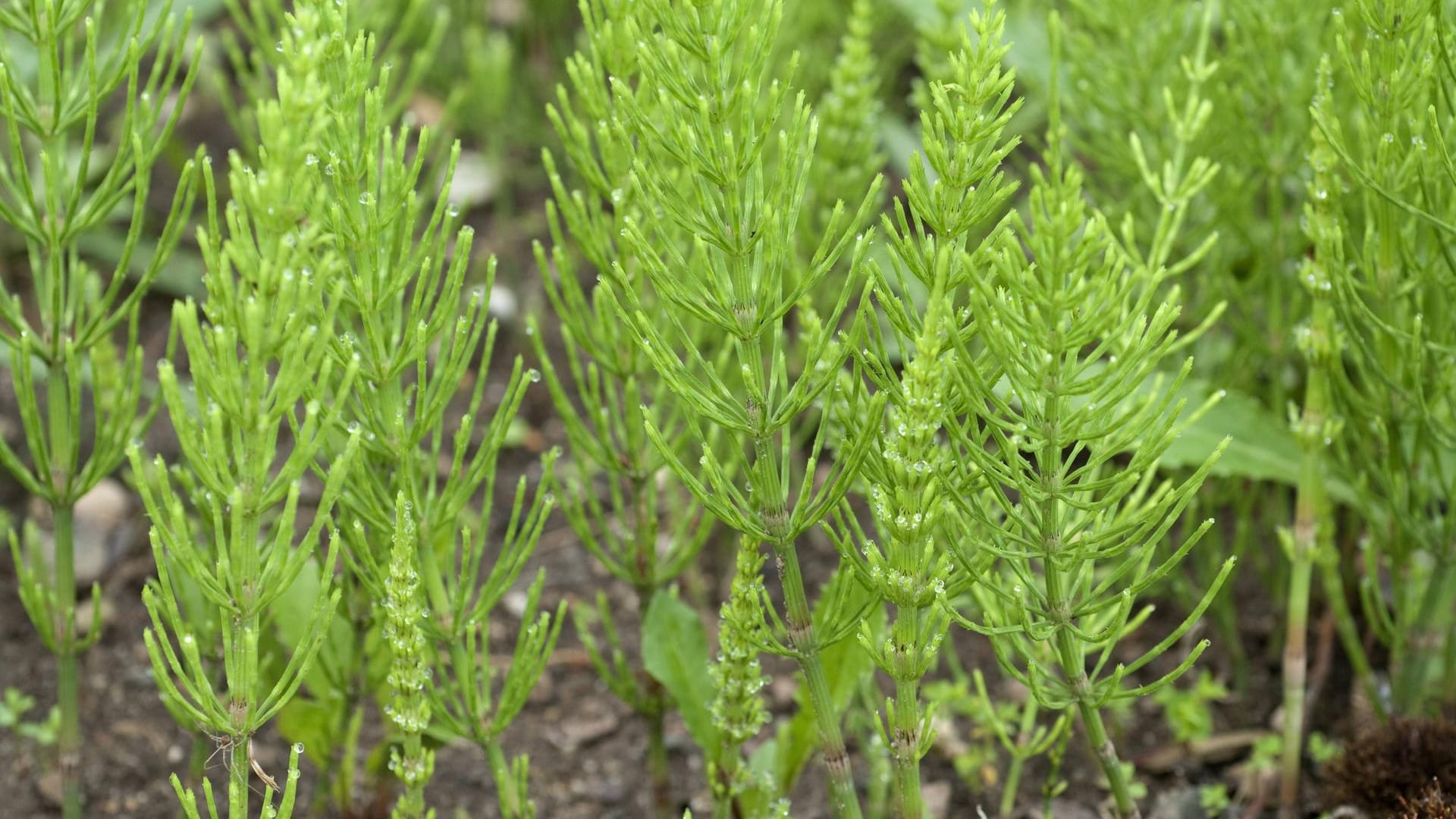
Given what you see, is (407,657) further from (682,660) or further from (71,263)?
(71,263)

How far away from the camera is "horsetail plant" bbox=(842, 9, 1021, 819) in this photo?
53.7 inches

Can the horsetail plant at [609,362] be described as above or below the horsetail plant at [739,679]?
above

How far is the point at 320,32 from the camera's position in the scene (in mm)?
1908

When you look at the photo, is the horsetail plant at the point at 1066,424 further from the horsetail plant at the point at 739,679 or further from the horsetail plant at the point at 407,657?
the horsetail plant at the point at 407,657

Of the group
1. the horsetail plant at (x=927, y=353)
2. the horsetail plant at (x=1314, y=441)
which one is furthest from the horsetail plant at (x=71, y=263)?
the horsetail plant at (x=1314, y=441)

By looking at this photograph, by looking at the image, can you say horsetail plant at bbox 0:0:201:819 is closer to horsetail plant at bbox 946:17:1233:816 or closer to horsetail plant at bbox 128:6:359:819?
horsetail plant at bbox 128:6:359:819

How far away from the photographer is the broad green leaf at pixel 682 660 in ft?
6.39

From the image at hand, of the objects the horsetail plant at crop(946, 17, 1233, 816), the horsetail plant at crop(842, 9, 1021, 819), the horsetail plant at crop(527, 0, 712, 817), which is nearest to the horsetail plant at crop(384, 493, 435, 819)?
the horsetail plant at crop(527, 0, 712, 817)

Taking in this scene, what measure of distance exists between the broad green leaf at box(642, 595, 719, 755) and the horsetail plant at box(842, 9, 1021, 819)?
1.55 feet

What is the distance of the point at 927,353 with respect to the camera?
135cm

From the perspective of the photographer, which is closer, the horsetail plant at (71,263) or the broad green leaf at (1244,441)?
the horsetail plant at (71,263)

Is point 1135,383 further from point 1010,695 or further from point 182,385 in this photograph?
point 182,385

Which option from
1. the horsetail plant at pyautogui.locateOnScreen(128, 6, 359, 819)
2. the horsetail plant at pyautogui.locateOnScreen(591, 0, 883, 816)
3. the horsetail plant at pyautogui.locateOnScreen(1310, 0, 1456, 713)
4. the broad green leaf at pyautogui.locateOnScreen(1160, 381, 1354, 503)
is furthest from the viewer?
the broad green leaf at pyautogui.locateOnScreen(1160, 381, 1354, 503)

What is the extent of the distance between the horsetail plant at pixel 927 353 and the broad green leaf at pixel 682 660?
1.55ft
